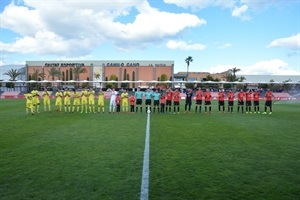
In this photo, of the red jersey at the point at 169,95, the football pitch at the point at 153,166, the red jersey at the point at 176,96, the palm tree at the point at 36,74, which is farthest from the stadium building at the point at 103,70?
the football pitch at the point at 153,166

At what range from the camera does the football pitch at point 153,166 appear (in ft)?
15.3

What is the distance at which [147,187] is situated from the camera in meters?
4.87

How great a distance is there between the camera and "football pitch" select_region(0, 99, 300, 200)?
467 centimetres

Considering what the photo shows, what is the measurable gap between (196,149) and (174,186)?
3.04 metres

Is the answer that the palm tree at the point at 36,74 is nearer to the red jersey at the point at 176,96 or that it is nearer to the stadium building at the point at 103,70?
the stadium building at the point at 103,70

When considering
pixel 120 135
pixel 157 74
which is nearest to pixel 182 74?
pixel 157 74

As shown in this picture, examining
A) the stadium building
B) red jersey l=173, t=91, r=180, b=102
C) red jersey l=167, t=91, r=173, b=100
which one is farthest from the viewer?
the stadium building

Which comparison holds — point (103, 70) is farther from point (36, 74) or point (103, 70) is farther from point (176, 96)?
point (176, 96)

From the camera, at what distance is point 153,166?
6152mm

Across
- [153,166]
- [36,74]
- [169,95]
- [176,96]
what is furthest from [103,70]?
[153,166]

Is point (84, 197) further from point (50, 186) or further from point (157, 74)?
point (157, 74)

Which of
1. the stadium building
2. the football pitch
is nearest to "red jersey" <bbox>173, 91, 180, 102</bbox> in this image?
the football pitch

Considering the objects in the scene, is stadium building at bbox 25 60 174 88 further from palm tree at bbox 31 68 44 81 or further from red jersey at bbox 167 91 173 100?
red jersey at bbox 167 91 173 100

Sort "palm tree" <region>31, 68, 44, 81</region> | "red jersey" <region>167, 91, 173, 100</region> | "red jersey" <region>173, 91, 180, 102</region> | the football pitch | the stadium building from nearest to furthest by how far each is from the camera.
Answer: the football pitch
"red jersey" <region>173, 91, 180, 102</region>
"red jersey" <region>167, 91, 173, 100</region>
"palm tree" <region>31, 68, 44, 81</region>
the stadium building
